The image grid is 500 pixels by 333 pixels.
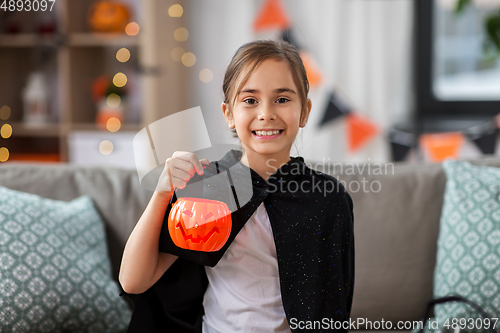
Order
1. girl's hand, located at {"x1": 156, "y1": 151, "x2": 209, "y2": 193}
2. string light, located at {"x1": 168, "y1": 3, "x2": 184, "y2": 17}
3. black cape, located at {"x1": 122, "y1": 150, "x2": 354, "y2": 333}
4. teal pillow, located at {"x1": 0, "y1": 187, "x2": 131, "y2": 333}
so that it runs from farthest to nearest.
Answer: string light, located at {"x1": 168, "y1": 3, "x2": 184, "y2": 17}
teal pillow, located at {"x1": 0, "y1": 187, "x2": 131, "y2": 333}
black cape, located at {"x1": 122, "y1": 150, "x2": 354, "y2": 333}
girl's hand, located at {"x1": 156, "y1": 151, "x2": 209, "y2": 193}

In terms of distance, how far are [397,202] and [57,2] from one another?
2301mm

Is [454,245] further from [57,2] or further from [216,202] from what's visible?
A: [57,2]

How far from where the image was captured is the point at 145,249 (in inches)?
31.9

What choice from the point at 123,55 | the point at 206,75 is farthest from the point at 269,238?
the point at 123,55

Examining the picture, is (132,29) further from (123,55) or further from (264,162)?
(264,162)

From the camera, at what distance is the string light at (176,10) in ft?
8.76

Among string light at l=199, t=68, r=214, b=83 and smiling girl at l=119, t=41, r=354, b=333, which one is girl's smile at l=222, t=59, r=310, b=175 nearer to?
smiling girl at l=119, t=41, r=354, b=333

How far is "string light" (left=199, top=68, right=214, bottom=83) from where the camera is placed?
9.22 ft

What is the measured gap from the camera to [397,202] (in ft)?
4.20

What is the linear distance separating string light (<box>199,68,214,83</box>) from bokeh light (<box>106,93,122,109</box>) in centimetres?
53

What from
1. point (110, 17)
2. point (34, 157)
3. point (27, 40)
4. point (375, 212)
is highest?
point (110, 17)

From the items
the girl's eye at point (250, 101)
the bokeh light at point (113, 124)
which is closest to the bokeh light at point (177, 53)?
the bokeh light at point (113, 124)

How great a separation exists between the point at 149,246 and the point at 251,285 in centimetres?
21

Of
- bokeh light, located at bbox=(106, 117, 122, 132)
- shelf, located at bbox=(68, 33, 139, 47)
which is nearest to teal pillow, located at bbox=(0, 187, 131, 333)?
bokeh light, located at bbox=(106, 117, 122, 132)
